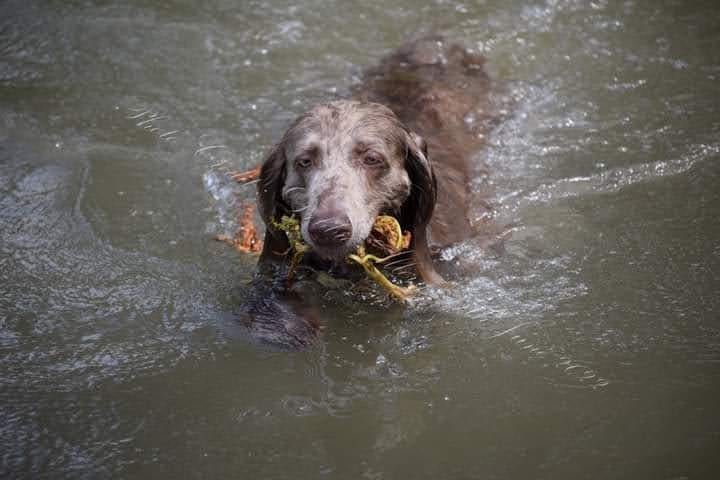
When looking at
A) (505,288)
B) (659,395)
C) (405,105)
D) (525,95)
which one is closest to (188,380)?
(505,288)

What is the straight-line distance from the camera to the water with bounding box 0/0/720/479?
11.3ft

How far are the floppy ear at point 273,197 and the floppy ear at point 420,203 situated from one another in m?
0.71

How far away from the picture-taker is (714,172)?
5535 millimetres

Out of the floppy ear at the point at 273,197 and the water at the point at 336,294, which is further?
the floppy ear at the point at 273,197

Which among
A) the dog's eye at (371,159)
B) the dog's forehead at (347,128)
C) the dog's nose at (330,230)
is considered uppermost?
the dog's forehead at (347,128)

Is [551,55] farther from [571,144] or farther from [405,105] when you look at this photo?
[405,105]

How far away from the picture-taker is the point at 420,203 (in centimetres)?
451

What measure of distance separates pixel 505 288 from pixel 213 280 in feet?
5.85

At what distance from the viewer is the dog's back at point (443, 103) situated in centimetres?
524

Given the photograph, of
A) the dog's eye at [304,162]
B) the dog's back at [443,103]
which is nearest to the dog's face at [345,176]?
the dog's eye at [304,162]

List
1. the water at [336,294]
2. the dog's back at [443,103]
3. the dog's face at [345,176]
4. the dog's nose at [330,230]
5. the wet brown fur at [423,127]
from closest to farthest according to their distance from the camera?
1. the water at [336,294]
2. the dog's nose at [330,230]
3. the dog's face at [345,176]
4. the wet brown fur at [423,127]
5. the dog's back at [443,103]

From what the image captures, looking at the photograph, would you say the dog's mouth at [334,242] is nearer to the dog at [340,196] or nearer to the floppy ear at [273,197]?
the dog at [340,196]

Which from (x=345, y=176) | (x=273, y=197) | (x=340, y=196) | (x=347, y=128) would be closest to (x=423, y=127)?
(x=347, y=128)

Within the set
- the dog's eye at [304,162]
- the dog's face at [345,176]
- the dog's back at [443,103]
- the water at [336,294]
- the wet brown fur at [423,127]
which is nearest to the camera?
the water at [336,294]
